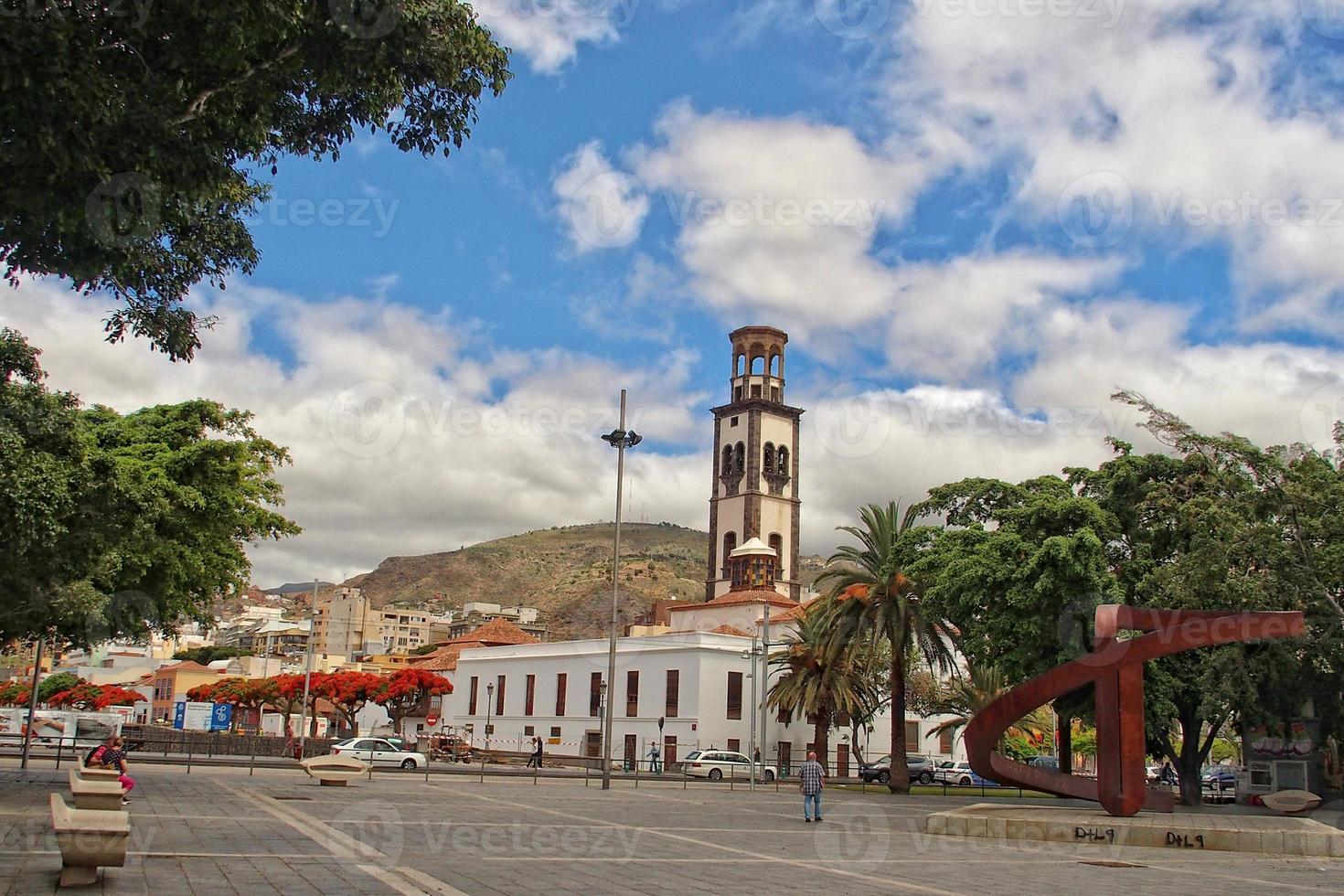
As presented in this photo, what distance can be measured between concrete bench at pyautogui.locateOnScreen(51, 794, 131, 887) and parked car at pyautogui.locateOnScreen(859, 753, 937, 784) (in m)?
41.5

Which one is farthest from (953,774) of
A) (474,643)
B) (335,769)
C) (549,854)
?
(549,854)

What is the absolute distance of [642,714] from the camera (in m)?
60.9

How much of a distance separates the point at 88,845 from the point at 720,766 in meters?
42.1

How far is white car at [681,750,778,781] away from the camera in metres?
49.3

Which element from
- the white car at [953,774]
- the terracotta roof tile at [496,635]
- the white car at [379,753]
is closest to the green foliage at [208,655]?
the terracotta roof tile at [496,635]

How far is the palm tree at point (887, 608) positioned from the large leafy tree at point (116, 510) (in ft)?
62.4

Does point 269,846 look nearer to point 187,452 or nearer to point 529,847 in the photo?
point 529,847

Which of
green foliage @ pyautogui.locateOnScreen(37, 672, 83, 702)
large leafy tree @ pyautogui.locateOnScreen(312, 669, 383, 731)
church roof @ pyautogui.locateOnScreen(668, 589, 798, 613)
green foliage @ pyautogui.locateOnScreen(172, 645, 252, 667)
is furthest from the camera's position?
green foliage @ pyautogui.locateOnScreen(172, 645, 252, 667)

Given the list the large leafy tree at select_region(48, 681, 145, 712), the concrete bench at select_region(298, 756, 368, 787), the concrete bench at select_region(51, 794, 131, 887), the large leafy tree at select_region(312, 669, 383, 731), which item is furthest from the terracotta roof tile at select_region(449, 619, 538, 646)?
the concrete bench at select_region(51, 794, 131, 887)

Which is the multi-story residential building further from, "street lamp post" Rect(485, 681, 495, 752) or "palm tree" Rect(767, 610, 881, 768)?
"palm tree" Rect(767, 610, 881, 768)

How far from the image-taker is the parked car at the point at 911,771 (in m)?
48.9

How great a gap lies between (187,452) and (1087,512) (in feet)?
74.3

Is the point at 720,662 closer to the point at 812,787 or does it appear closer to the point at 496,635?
the point at 496,635

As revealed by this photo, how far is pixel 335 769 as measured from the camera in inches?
1111
